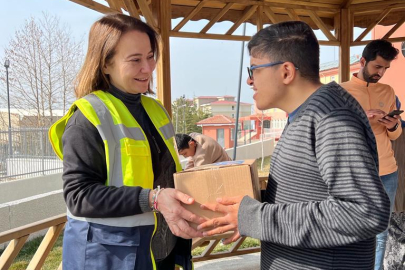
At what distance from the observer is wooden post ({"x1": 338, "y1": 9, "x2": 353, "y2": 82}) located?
536cm

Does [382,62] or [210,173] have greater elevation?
[382,62]

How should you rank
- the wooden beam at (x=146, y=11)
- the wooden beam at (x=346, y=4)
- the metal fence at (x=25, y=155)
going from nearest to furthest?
the wooden beam at (x=146, y=11) → the wooden beam at (x=346, y=4) → the metal fence at (x=25, y=155)

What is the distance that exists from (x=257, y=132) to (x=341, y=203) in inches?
1073

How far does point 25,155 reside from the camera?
32.4 ft

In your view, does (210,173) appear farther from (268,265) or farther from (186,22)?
(186,22)

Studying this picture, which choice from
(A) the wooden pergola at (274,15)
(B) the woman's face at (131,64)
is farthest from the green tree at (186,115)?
(B) the woman's face at (131,64)

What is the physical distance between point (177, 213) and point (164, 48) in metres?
3.33

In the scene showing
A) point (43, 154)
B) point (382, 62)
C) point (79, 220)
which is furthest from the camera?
point (43, 154)

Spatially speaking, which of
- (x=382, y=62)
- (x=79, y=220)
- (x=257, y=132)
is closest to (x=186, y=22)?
(x=382, y=62)

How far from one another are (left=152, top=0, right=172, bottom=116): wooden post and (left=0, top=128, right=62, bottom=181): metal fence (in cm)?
680

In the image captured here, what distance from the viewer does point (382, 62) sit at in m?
2.70

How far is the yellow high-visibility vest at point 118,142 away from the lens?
1162 millimetres

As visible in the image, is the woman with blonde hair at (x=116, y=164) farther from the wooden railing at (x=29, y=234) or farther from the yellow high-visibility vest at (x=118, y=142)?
the wooden railing at (x=29, y=234)

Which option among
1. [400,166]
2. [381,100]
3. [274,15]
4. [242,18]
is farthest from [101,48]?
[274,15]
